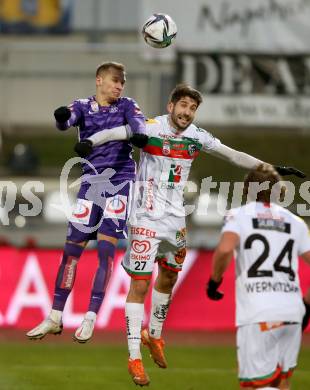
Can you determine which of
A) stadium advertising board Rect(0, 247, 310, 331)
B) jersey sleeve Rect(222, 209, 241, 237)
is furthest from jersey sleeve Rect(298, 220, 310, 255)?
stadium advertising board Rect(0, 247, 310, 331)

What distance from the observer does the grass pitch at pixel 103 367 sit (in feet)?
42.6

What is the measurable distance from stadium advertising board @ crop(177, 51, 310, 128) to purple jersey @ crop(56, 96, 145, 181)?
30.5 ft

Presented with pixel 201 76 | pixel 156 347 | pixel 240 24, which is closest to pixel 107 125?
pixel 156 347

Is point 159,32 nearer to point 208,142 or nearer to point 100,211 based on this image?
point 208,142

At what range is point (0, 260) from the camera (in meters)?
17.2

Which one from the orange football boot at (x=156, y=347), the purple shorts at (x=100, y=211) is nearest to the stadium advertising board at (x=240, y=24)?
the orange football boot at (x=156, y=347)

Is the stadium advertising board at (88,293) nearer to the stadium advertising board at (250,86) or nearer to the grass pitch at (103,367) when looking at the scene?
the grass pitch at (103,367)

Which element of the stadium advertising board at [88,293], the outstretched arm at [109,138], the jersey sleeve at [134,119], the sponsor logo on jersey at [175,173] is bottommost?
the stadium advertising board at [88,293]

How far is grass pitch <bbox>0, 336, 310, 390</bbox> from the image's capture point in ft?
42.6

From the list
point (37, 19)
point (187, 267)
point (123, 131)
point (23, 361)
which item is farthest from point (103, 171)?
point (37, 19)

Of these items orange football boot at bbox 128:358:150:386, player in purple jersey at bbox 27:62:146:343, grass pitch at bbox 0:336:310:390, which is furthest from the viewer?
grass pitch at bbox 0:336:310:390

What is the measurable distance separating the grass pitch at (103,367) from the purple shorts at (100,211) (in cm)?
283

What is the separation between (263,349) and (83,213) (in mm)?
2759

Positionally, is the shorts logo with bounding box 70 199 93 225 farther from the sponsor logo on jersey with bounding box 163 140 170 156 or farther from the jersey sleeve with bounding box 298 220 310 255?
the jersey sleeve with bounding box 298 220 310 255
